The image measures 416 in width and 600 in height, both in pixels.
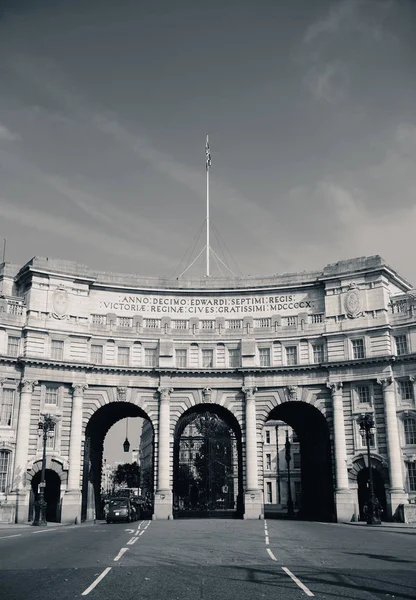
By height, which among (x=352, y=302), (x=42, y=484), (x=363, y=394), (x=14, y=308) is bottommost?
(x=42, y=484)

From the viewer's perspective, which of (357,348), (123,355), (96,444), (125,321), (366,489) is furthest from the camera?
(96,444)

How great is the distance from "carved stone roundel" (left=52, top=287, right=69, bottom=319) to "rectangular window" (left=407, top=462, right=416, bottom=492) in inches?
1236

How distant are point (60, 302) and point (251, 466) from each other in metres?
21.8

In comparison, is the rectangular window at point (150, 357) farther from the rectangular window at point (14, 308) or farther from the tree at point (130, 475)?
the tree at point (130, 475)

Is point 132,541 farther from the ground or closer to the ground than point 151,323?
closer to the ground

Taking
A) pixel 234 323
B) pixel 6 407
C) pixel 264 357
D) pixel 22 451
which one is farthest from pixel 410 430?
pixel 6 407

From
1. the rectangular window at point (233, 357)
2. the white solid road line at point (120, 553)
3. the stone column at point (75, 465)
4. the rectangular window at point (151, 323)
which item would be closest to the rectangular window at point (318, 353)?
the rectangular window at point (233, 357)

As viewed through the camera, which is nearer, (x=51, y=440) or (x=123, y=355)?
(x=51, y=440)

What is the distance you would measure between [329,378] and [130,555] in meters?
35.8

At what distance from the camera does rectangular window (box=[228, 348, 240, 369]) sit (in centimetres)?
5762

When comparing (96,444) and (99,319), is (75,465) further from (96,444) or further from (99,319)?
(99,319)

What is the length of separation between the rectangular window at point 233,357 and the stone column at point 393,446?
1251 centimetres

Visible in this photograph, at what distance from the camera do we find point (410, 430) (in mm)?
51531

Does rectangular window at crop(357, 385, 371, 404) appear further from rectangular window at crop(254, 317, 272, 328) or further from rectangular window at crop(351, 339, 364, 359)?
rectangular window at crop(254, 317, 272, 328)
